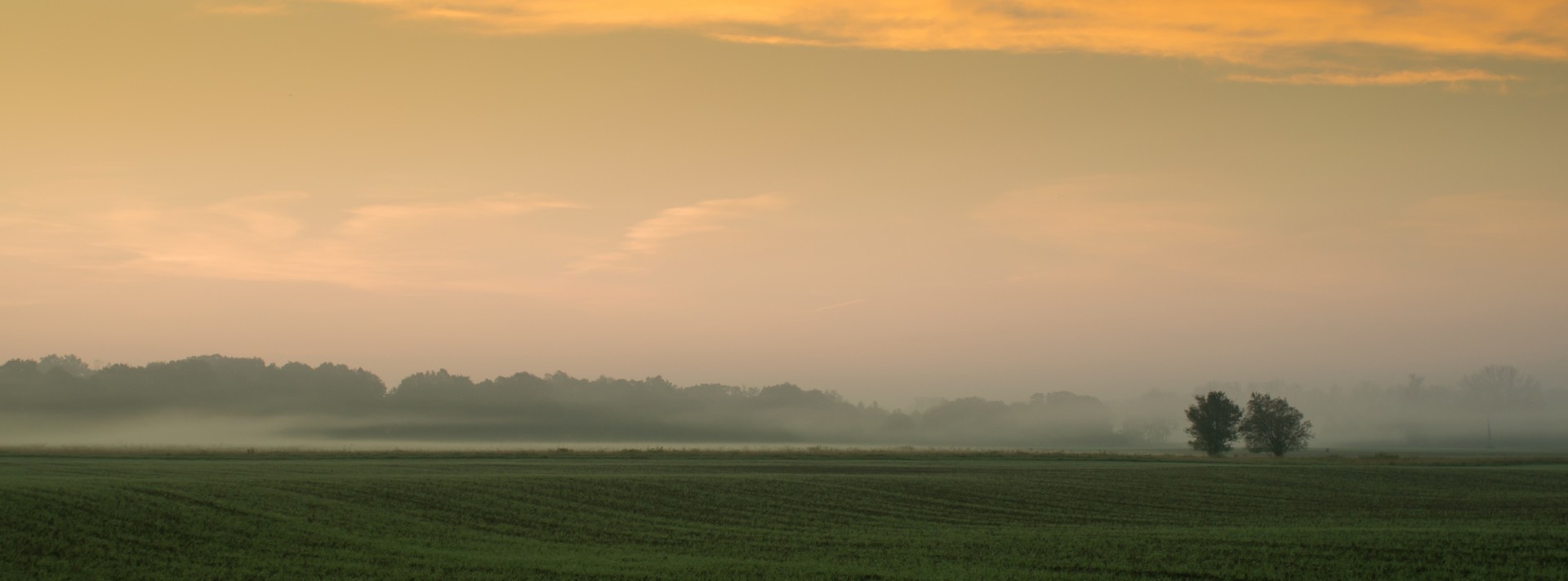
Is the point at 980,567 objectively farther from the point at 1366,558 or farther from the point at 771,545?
the point at 1366,558

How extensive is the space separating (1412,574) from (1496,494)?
39515 mm

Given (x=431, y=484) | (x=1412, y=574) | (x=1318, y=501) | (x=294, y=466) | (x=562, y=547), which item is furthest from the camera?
(x=294, y=466)

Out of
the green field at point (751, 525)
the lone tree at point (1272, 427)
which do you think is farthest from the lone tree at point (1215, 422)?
the green field at point (751, 525)

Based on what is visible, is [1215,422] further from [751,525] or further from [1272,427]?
[751,525]

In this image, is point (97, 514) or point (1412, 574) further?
point (97, 514)

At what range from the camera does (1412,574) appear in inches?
1141

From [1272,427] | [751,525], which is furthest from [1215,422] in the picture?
[751,525]

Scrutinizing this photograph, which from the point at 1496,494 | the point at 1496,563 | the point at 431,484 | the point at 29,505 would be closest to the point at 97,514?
the point at 29,505

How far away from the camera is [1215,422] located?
5433 inches

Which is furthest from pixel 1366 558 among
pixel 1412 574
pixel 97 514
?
pixel 97 514

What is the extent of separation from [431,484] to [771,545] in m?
22.6

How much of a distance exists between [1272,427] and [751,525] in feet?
382

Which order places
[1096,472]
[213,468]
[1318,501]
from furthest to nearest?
1. [1096,472]
2. [213,468]
3. [1318,501]

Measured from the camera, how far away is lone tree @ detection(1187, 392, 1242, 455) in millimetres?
137750
